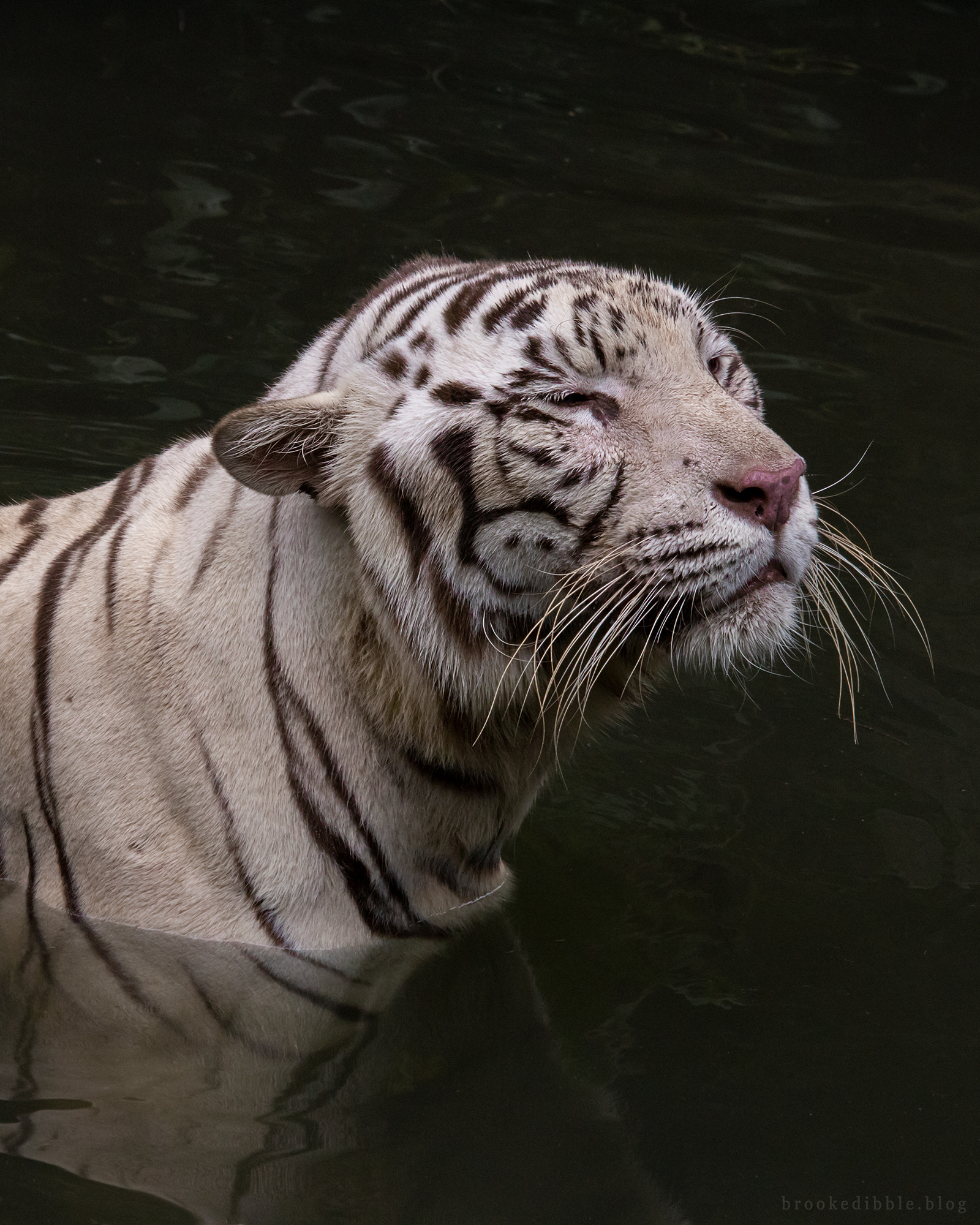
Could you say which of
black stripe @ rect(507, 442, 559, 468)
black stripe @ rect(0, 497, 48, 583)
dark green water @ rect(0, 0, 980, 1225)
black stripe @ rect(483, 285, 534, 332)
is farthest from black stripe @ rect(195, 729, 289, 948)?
black stripe @ rect(483, 285, 534, 332)

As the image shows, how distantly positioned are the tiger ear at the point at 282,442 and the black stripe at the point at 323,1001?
1089 millimetres

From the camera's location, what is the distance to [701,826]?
430 centimetres

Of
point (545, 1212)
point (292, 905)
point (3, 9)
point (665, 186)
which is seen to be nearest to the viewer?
point (545, 1212)

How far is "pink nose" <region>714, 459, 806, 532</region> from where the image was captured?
2.84 metres

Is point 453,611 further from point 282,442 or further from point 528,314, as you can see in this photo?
point 528,314

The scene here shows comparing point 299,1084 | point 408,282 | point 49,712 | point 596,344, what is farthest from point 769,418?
point 299,1084

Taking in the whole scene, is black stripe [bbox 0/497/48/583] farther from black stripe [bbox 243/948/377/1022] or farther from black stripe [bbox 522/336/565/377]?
black stripe [bbox 522/336/565/377]

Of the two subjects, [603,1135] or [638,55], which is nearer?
[603,1135]

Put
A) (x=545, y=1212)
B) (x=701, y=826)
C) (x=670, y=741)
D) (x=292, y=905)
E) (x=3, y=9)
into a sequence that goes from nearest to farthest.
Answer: (x=545, y=1212) < (x=292, y=905) < (x=701, y=826) < (x=670, y=741) < (x=3, y=9)

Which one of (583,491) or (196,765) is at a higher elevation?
(583,491)

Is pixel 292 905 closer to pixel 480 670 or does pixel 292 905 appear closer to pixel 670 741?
pixel 480 670

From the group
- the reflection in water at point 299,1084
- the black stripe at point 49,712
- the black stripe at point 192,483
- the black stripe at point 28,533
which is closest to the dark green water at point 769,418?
the reflection in water at point 299,1084

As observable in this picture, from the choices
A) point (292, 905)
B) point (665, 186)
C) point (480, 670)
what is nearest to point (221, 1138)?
point (292, 905)

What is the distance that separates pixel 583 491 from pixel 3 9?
804 centimetres
